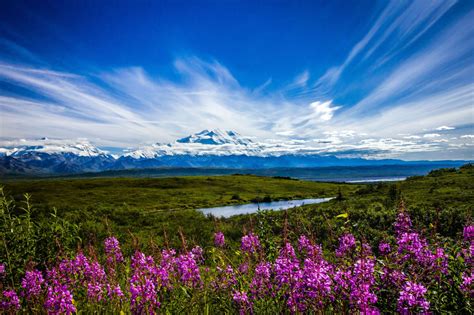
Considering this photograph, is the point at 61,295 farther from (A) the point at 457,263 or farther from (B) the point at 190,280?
(A) the point at 457,263

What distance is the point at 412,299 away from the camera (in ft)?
Result: 9.37

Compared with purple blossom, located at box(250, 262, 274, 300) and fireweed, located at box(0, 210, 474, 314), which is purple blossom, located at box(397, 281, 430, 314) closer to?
fireweed, located at box(0, 210, 474, 314)

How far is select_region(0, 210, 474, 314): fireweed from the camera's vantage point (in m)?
3.36

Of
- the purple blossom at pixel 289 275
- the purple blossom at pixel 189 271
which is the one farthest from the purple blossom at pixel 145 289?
the purple blossom at pixel 289 275

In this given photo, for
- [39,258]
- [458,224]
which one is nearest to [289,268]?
[39,258]

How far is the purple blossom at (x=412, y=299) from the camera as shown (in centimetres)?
285

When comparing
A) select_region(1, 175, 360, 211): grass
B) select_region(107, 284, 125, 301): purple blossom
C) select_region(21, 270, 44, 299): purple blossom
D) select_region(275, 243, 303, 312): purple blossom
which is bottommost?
select_region(1, 175, 360, 211): grass

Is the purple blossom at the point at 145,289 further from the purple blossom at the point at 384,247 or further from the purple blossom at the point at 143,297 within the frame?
the purple blossom at the point at 384,247

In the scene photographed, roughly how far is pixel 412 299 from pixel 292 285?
124 centimetres

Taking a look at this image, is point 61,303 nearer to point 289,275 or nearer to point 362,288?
point 289,275

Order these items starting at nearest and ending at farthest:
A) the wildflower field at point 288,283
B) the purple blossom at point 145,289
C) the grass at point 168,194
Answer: the wildflower field at point 288,283 → the purple blossom at point 145,289 → the grass at point 168,194

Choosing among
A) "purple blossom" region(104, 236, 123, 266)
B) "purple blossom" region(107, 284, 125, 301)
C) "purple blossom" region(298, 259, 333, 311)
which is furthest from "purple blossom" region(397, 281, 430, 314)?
"purple blossom" region(104, 236, 123, 266)

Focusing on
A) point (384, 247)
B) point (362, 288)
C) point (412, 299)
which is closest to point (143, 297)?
point (362, 288)

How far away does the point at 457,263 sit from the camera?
15.1ft
